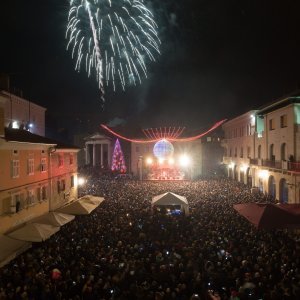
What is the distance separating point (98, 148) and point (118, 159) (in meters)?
9.18

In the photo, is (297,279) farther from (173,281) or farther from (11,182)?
(11,182)

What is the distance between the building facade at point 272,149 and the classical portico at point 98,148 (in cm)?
2649

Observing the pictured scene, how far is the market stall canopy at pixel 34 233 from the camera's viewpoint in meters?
15.4

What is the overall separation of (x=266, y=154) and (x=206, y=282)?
82.9 ft

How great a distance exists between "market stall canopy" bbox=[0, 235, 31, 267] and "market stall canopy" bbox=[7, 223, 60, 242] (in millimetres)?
287

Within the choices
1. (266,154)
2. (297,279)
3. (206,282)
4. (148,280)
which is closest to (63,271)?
(148,280)

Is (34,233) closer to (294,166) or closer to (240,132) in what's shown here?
(294,166)

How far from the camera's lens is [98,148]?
67000 millimetres

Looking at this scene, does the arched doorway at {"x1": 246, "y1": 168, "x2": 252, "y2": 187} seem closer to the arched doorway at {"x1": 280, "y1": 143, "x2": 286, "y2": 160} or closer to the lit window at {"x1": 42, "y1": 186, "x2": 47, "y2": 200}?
the arched doorway at {"x1": 280, "y1": 143, "x2": 286, "y2": 160}

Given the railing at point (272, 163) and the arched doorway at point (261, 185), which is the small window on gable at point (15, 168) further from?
the arched doorway at point (261, 185)

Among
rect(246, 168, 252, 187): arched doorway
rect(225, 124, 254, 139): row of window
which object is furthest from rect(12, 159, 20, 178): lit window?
rect(246, 168, 252, 187): arched doorway

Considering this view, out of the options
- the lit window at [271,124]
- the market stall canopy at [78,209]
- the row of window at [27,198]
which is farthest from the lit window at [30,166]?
the lit window at [271,124]

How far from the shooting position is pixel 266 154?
33.7 metres

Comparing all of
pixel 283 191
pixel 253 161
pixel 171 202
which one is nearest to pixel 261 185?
pixel 253 161
